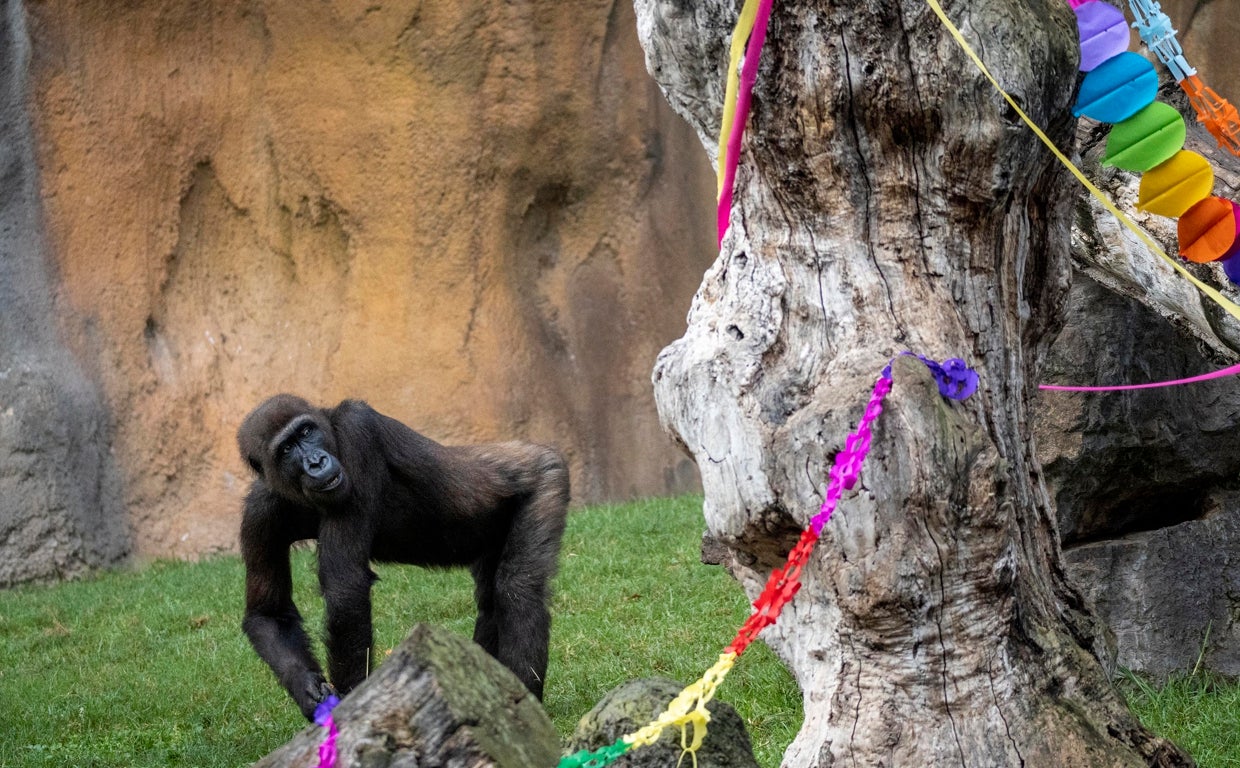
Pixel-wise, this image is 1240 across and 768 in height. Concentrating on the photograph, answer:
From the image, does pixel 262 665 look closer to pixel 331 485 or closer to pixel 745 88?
pixel 331 485

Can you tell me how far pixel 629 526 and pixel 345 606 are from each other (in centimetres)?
346

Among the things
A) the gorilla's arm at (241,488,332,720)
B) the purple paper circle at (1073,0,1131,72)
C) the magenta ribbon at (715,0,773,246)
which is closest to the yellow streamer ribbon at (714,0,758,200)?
the magenta ribbon at (715,0,773,246)

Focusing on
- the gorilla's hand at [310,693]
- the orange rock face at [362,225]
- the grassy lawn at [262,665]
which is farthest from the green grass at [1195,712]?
the orange rock face at [362,225]

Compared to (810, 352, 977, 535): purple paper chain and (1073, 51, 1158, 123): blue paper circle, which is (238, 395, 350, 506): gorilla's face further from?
(1073, 51, 1158, 123): blue paper circle

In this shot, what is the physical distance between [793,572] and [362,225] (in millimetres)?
7391

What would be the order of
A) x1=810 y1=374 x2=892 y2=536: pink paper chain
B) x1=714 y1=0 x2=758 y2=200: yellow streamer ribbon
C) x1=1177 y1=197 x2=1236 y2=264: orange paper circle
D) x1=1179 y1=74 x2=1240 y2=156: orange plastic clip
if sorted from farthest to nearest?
1. x1=1179 y1=74 x2=1240 y2=156: orange plastic clip
2. x1=1177 y1=197 x2=1236 y2=264: orange paper circle
3. x1=714 y1=0 x2=758 y2=200: yellow streamer ribbon
4. x1=810 y1=374 x2=892 y2=536: pink paper chain

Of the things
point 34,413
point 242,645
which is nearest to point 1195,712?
point 242,645

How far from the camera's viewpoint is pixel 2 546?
8.42 m

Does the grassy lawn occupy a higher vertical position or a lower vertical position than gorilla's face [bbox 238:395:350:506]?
lower

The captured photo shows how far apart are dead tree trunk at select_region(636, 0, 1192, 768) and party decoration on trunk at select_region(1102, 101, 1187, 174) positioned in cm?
15

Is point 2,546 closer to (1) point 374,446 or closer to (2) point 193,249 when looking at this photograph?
(2) point 193,249

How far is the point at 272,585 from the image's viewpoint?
5.01 m

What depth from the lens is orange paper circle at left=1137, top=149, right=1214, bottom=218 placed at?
10.6ft

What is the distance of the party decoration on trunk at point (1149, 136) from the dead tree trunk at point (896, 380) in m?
0.15
